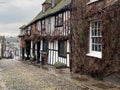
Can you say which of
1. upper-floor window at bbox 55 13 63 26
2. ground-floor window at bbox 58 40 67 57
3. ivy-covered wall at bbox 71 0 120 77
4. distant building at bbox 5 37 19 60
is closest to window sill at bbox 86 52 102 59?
ivy-covered wall at bbox 71 0 120 77

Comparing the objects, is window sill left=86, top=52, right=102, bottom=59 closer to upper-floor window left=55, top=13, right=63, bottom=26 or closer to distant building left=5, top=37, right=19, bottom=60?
upper-floor window left=55, top=13, right=63, bottom=26

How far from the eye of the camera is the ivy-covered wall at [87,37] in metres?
11.7

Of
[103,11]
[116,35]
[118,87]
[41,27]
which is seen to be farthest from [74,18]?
[41,27]

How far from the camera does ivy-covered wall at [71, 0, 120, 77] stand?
11.7 meters

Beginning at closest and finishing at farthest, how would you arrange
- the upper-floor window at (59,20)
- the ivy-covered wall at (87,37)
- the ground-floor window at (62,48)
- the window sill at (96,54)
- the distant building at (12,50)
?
the ivy-covered wall at (87,37)
the window sill at (96,54)
the ground-floor window at (62,48)
the upper-floor window at (59,20)
the distant building at (12,50)

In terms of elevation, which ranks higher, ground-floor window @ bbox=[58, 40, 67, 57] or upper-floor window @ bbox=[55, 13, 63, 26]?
upper-floor window @ bbox=[55, 13, 63, 26]

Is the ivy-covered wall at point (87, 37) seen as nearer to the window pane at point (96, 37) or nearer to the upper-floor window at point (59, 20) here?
the window pane at point (96, 37)

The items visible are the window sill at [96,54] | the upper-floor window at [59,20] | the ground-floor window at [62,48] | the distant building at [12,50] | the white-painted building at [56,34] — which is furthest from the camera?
the distant building at [12,50]

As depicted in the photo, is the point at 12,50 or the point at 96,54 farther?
the point at 12,50

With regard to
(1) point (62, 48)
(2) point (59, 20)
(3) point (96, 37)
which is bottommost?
(1) point (62, 48)

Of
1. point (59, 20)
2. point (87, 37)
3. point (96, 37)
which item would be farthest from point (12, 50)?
point (96, 37)

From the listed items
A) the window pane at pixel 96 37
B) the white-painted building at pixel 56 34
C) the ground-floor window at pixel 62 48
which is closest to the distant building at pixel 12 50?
the white-painted building at pixel 56 34

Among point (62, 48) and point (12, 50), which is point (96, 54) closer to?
point (62, 48)

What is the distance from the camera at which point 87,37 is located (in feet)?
49.0
